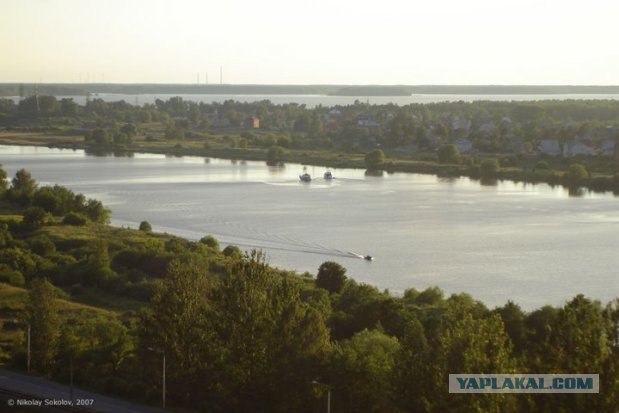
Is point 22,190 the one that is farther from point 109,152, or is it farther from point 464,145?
point 464,145

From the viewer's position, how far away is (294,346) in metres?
3.89

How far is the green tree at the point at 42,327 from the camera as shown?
4.21 meters

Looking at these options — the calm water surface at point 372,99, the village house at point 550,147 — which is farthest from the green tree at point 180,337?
the calm water surface at point 372,99

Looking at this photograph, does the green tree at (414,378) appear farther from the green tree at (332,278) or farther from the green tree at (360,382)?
the green tree at (332,278)

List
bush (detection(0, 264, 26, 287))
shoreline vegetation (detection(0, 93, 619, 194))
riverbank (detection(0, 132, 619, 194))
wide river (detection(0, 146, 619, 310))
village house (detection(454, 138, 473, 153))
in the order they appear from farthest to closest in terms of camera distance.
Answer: village house (detection(454, 138, 473, 153))
shoreline vegetation (detection(0, 93, 619, 194))
riverbank (detection(0, 132, 619, 194))
wide river (detection(0, 146, 619, 310))
bush (detection(0, 264, 26, 287))

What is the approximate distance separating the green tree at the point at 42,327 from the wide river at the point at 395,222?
2.85m

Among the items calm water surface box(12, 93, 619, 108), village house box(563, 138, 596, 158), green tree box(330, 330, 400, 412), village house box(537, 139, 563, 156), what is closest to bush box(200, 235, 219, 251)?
green tree box(330, 330, 400, 412)

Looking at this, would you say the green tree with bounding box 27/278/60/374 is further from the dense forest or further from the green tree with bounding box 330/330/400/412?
the green tree with bounding box 330/330/400/412

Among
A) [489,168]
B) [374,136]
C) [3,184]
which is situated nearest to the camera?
[3,184]

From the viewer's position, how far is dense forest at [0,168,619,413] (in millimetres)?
3158

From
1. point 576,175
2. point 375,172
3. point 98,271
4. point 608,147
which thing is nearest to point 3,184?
point 98,271

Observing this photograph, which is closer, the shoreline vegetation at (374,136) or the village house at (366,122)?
the shoreline vegetation at (374,136)

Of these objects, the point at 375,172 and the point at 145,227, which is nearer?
the point at 145,227

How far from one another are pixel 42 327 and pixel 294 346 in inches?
45.8
